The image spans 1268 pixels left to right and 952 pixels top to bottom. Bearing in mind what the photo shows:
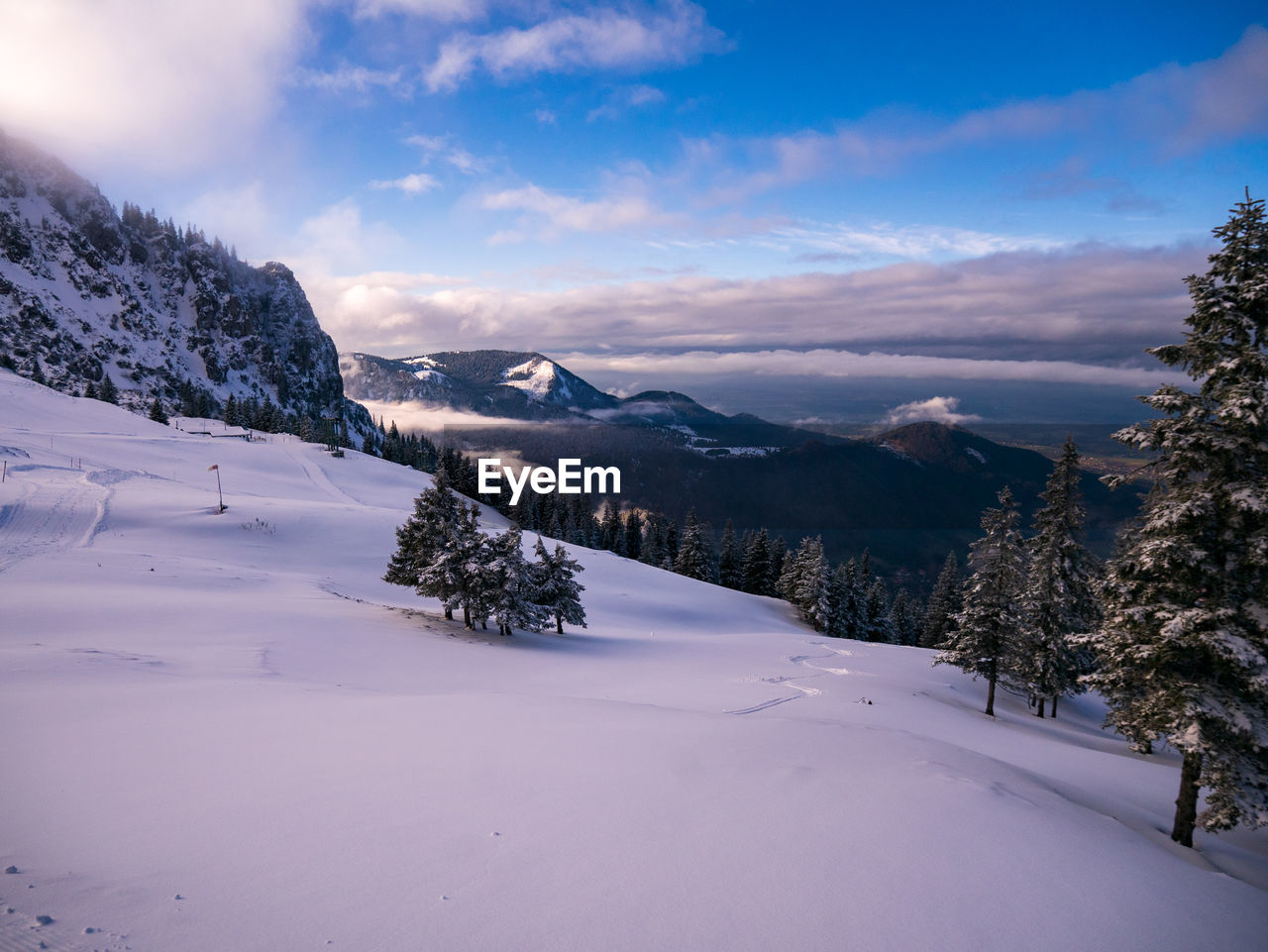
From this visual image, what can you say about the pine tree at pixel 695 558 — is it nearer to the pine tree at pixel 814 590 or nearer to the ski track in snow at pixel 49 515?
the pine tree at pixel 814 590

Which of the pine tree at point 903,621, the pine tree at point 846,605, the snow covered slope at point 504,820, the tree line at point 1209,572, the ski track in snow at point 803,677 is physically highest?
the tree line at point 1209,572

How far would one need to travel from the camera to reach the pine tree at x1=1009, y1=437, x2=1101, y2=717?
2873cm

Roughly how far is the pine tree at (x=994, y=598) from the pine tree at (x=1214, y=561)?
18143 mm

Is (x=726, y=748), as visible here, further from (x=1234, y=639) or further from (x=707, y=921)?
(x=1234, y=639)

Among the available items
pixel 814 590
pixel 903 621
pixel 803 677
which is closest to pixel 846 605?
pixel 814 590

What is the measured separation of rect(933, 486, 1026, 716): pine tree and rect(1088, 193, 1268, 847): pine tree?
59.5ft

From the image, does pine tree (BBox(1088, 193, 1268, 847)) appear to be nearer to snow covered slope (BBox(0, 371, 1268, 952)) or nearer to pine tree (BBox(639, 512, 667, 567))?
snow covered slope (BBox(0, 371, 1268, 952))

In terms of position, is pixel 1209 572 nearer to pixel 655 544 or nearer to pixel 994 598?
pixel 994 598

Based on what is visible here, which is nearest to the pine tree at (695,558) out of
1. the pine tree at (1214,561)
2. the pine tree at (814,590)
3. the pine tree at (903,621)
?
the pine tree at (814,590)

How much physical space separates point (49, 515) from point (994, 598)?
52.9m

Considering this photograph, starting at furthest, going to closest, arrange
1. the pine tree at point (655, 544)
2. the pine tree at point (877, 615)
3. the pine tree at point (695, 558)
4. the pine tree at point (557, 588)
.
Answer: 1. the pine tree at point (655, 544)
2. the pine tree at point (695, 558)
3. the pine tree at point (877, 615)
4. the pine tree at point (557, 588)

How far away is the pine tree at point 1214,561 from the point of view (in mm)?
10297

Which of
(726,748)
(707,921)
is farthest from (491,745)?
(707,921)

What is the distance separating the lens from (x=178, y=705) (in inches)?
400
